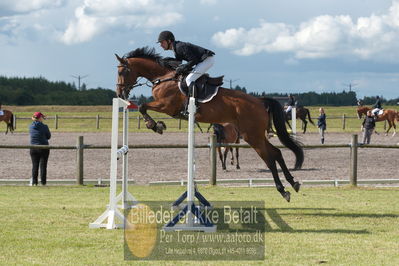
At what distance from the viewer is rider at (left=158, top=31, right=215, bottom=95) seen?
9547mm

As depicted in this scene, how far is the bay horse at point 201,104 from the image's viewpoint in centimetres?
993

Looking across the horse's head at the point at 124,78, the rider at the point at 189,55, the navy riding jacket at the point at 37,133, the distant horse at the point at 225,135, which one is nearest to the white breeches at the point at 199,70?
the rider at the point at 189,55

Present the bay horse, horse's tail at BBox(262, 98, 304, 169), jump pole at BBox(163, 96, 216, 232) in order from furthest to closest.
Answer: horse's tail at BBox(262, 98, 304, 169)
the bay horse
jump pole at BBox(163, 96, 216, 232)

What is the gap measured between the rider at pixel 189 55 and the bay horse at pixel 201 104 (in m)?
0.35

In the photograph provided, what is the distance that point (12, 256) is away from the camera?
→ 276 inches

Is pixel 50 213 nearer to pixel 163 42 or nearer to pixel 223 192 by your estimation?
pixel 163 42

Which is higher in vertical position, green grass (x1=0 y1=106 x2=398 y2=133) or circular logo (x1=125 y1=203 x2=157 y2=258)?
green grass (x1=0 y1=106 x2=398 y2=133)

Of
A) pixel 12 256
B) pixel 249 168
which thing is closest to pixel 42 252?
pixel 12 256

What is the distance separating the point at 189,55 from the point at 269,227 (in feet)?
8.79

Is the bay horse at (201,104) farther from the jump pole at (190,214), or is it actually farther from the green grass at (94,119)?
the green grass at (94,119)

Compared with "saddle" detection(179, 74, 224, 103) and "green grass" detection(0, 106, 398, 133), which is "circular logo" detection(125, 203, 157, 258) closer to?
"saddle" detection(179, 74, 224, 103)

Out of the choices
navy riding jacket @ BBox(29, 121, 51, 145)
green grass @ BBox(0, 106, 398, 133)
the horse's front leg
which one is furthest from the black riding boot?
green grass @ BBox(0, 106, 398, 133)

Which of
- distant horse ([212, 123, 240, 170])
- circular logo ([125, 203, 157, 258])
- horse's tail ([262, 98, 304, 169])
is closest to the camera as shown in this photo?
circular logo ([125, 203, 157, 258])

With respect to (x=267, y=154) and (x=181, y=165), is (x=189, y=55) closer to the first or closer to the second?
(x=267, y=154)
